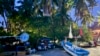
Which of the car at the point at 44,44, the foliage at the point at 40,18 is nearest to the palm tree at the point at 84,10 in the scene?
the foliage at the point at 40,18

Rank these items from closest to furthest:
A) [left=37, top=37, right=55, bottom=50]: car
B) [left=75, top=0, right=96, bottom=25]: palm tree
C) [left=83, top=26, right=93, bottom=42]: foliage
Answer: [left=37, top=37, right=55, bottom=50]: car < [left=83, top=26, right=93, bottom=42]: foliage < [left=75, top=0, right=96, bottom=25]: palm tree

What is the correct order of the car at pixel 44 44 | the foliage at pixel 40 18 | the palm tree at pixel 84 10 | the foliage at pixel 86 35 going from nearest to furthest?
the car at pixel 44 44 < the foliage at pixel 40 18 < the foliage at pixel 86 35 < the palm tree at pixel 84 10

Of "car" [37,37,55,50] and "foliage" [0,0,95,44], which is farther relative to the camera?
"foliage" [0,0,95,44]

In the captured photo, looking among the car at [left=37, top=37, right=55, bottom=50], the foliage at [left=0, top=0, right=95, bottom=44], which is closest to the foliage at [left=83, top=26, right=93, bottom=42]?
the foliage at [left=0, top=0, right=95, bottom=44]

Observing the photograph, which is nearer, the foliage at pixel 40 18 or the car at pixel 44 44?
the car at pixel 44 44

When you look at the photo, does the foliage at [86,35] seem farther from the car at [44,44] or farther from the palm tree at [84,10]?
the car at [44,44]

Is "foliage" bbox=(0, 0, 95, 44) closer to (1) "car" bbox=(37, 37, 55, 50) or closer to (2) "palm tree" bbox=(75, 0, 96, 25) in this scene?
(2) "palm tree" bbox=(75, 0, 96, 25)

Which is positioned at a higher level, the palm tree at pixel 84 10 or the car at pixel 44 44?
the palm tree at pixel 84 10

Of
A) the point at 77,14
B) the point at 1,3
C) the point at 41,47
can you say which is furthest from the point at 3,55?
the point at 77,14

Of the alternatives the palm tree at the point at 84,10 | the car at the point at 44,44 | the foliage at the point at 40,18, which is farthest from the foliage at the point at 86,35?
the car at the point at 44,44

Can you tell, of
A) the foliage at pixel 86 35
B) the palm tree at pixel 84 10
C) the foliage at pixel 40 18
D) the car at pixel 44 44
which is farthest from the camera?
the palm tree at pixel 84 10

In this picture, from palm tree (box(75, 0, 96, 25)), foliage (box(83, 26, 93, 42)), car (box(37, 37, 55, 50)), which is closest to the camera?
car (box(37, 37, 55, 50))

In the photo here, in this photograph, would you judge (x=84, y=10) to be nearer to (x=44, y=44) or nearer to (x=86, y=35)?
(x=86, y=35)

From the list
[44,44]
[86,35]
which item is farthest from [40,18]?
[86,35]
